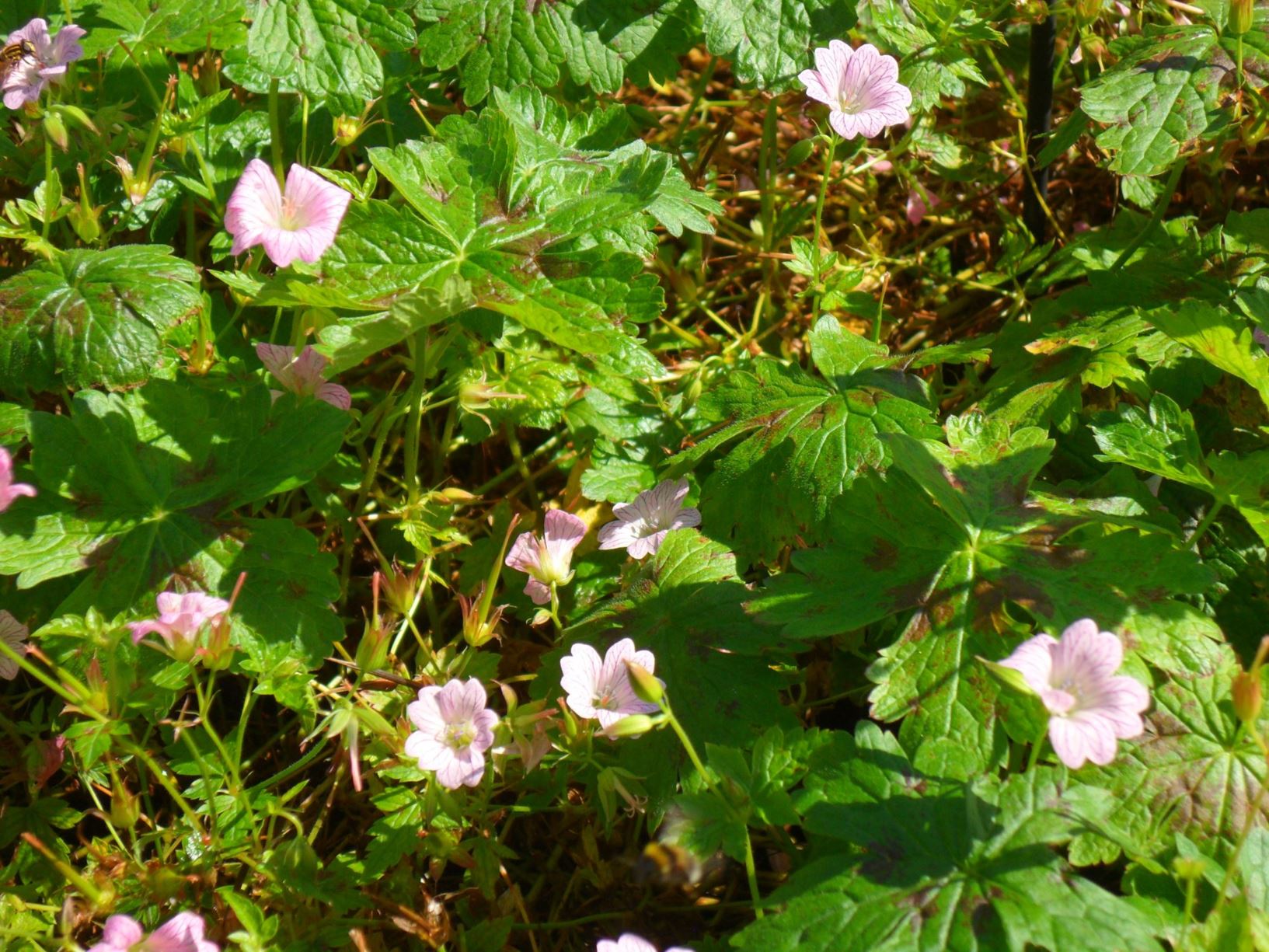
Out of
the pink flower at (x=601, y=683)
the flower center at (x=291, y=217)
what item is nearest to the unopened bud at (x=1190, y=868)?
the pink flower at (x=601, y=683)

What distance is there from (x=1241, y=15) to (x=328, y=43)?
6.15ft

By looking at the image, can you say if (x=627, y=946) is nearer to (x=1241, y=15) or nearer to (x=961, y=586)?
(x=961, y=586)

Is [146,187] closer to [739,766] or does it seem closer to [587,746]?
[587,746]

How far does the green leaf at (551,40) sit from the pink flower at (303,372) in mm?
716

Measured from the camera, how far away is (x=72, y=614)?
76.8 inches

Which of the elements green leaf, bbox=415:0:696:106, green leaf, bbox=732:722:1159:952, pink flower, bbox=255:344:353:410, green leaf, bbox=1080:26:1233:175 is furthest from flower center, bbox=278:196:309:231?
green leaf, bbox=1080:26:1233:175

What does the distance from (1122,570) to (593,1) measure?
1726 millimetres

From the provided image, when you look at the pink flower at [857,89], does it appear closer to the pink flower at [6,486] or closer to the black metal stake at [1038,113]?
the black metal stake at [1038,113]

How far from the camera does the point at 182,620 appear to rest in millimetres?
1755

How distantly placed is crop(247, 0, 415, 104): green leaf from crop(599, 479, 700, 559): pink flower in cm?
106

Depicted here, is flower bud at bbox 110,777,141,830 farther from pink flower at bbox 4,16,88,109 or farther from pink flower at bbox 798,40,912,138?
pink flower at bbox 798,40,912,138

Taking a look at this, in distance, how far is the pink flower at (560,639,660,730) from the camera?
6.05ft

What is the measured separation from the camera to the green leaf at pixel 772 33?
2594mm

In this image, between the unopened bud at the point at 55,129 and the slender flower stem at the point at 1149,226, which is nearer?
the unopened bud at the point at 55,129
